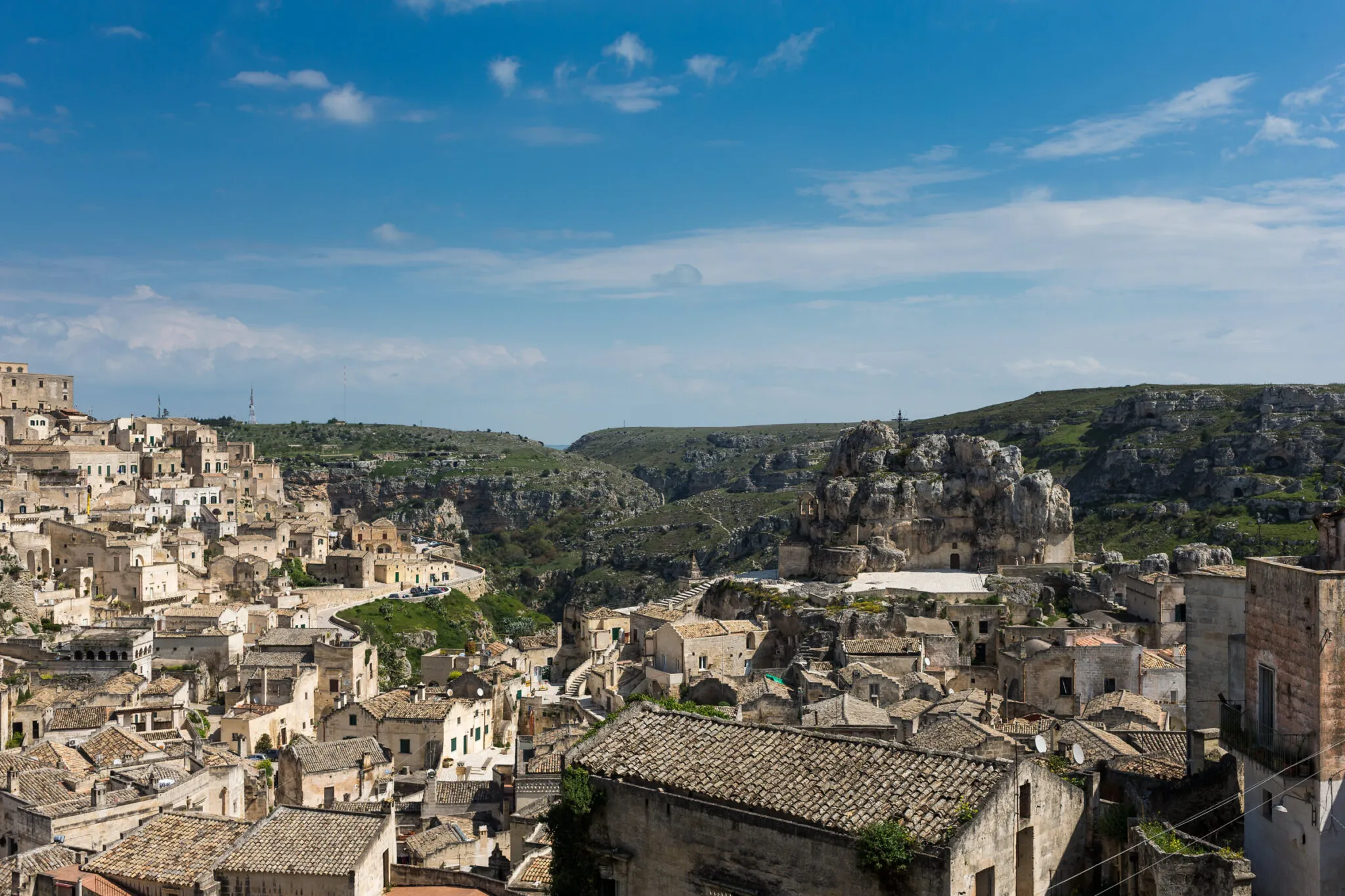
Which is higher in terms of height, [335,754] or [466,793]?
[335,754]

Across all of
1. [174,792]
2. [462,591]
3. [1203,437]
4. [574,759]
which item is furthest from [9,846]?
[1203,437]

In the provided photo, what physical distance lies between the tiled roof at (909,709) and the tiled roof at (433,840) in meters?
10.9

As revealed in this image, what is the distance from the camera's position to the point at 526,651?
55344 millimetres

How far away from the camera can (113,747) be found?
1126 inches

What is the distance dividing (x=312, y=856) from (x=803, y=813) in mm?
9671

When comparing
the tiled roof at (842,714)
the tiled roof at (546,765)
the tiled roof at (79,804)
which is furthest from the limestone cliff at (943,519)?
the tiled roof at (79,804)

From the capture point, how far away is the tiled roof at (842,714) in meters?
28.0

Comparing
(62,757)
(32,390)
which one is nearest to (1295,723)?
(62,757)

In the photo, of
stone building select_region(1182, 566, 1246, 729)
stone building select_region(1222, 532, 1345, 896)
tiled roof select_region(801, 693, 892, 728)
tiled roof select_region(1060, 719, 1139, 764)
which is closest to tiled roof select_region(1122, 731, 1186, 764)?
tiled roof select_region(1060, 719, 1139, 764)

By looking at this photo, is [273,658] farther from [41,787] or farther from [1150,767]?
[1150,767]

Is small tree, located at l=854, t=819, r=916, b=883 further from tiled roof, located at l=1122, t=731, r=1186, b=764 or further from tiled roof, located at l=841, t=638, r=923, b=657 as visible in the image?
tiled roof, located at l=841, t=638, r=923, b=657

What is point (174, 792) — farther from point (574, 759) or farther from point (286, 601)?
point (286, 601)

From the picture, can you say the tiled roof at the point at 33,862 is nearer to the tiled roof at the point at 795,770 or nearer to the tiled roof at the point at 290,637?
the tiled roof at the point at 795,770

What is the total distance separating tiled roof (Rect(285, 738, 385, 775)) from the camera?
31586 millimetres
